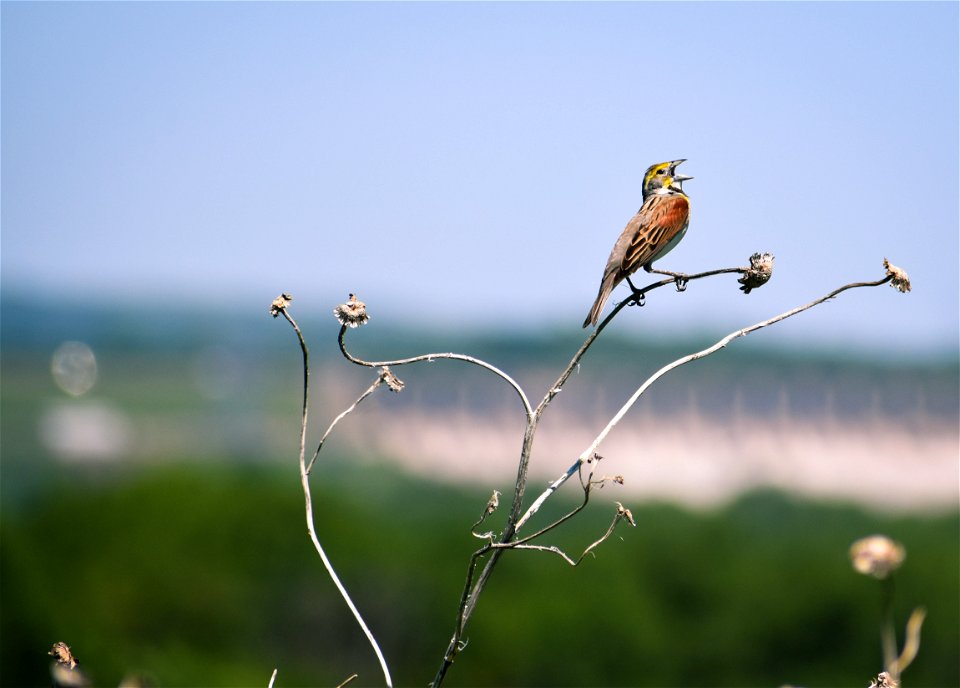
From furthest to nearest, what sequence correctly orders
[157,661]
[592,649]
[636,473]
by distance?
[636,473] < [592,649] < [157,661]

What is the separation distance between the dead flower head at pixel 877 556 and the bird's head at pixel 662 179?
384 cm

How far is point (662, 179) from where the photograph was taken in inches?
293

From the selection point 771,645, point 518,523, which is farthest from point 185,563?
point 518,523

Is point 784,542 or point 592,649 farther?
point 784,542

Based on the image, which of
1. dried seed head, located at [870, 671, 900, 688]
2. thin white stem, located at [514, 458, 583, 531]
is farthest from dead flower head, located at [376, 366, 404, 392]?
dried seed head, located at [870, 671, 900, 688]

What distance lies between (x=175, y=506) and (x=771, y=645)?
1624 inches

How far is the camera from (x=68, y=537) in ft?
254

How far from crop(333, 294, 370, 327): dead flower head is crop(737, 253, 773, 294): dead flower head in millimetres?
1144

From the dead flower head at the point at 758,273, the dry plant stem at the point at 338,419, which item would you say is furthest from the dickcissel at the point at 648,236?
the dry plant stem at the point at 338,419

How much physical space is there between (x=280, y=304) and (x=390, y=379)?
358 millimetres

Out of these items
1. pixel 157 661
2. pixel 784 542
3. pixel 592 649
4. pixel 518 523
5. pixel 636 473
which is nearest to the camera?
pixel 518 523

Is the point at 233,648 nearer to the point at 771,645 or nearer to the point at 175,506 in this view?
the point at 175,506

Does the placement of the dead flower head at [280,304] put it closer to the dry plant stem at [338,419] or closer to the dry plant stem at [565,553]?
the dry plant stem at [338,419]

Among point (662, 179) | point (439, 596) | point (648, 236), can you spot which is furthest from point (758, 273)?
point (439, 596)
